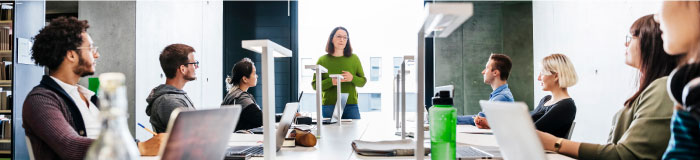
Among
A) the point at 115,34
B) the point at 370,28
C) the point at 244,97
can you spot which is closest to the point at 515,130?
the point at 244,97

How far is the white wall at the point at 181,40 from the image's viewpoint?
206 inches

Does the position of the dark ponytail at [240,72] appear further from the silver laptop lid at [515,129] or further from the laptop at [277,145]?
the silver laptop lid at [515,129]

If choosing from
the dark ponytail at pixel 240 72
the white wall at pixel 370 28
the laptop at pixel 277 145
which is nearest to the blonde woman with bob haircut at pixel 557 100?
the laptop at pixel 277 145

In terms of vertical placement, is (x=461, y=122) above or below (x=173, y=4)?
below

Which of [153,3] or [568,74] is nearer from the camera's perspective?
[568,74]

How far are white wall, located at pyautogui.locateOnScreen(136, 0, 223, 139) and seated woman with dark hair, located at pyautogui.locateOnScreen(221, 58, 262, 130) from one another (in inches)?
65.2

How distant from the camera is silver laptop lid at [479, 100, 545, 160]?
81 centimetres

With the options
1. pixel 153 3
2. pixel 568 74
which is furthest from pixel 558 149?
pixel 153 3

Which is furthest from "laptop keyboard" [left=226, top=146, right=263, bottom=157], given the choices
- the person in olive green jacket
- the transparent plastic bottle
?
the transparent plastic bottle

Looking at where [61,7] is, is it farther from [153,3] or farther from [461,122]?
[461,122]

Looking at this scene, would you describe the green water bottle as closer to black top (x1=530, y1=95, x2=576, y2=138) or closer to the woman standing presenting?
black top (x1=530, y1=95, x2=576, y2=138)

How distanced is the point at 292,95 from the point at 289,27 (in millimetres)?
925

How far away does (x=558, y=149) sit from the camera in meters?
1.70

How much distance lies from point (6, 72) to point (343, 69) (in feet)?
9.19
